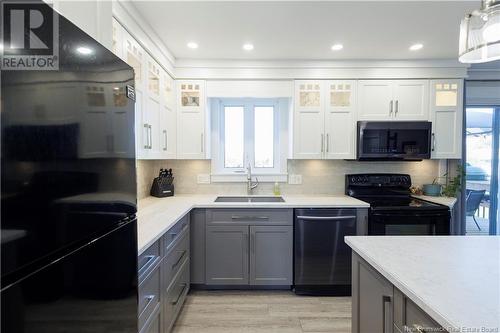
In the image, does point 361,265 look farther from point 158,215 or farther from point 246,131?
point 246,131

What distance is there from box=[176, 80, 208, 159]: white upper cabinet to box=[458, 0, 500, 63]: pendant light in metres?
2.37

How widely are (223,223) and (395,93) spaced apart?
7.87 feet

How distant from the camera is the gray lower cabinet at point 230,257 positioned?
2.74 meters

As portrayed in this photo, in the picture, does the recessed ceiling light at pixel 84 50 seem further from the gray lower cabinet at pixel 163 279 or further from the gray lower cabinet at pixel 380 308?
the gray lower cabinet at pixel 380 308

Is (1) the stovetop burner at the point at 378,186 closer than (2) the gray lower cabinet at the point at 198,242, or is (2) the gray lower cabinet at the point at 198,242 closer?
(2) the gray lower cabinet at the point at 198,242

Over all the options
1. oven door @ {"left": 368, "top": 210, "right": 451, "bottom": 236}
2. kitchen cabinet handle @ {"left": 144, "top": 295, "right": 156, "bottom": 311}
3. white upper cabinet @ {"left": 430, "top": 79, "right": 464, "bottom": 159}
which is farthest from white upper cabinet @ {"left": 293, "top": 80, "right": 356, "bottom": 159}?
kitchen cabinet handle @ {"left": 144, "top": 295, "right": 156, "bottom": 311}

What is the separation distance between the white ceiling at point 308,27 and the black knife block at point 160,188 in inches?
55.3

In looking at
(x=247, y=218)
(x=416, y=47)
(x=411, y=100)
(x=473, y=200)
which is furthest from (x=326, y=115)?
(x=473, y=200)

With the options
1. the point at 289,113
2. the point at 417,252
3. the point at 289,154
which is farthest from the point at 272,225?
the point at 417,252

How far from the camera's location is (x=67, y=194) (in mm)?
654

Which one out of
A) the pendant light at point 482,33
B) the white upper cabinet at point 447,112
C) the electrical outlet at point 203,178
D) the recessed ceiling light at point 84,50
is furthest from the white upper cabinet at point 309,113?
the recessed ceiling light at point 84,50

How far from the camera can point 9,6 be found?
52 cm

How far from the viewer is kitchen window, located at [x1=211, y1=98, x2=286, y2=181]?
135 inches

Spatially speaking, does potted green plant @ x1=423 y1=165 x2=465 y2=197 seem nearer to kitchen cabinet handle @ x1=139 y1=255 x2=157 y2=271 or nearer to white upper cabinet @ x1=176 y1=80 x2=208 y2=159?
white upper cabinet @ x1=176 y1=80 x2=208 y2=159
